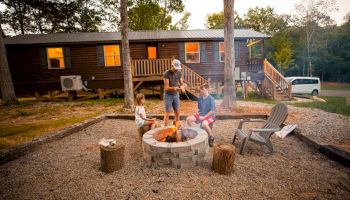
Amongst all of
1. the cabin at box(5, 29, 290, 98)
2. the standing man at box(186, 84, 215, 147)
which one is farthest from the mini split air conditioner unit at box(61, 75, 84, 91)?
the standing man at box(186, 84, 215, 147)

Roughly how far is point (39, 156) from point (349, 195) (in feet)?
18.4

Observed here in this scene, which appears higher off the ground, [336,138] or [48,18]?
[48,18]

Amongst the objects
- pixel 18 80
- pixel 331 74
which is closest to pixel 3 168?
pixel 18 80

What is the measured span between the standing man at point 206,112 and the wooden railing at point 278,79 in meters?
10.7

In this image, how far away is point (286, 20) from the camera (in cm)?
3419

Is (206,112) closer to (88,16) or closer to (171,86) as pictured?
(171,86)

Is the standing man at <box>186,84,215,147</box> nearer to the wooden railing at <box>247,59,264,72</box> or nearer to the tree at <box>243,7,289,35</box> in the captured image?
the wooden railing at <box>247,59,264,72</box>

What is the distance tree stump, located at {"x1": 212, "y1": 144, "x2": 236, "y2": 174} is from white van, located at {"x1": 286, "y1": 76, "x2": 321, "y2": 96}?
1617 cm

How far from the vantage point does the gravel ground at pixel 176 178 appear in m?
2.68

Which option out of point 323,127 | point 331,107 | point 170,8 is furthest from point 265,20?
point 323,127

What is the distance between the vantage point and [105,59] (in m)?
14.1

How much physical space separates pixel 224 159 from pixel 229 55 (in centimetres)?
584

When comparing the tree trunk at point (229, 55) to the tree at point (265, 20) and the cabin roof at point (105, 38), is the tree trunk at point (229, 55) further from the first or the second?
the tree at point (265, 20)

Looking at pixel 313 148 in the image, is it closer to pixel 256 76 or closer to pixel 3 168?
pixel 3 168
